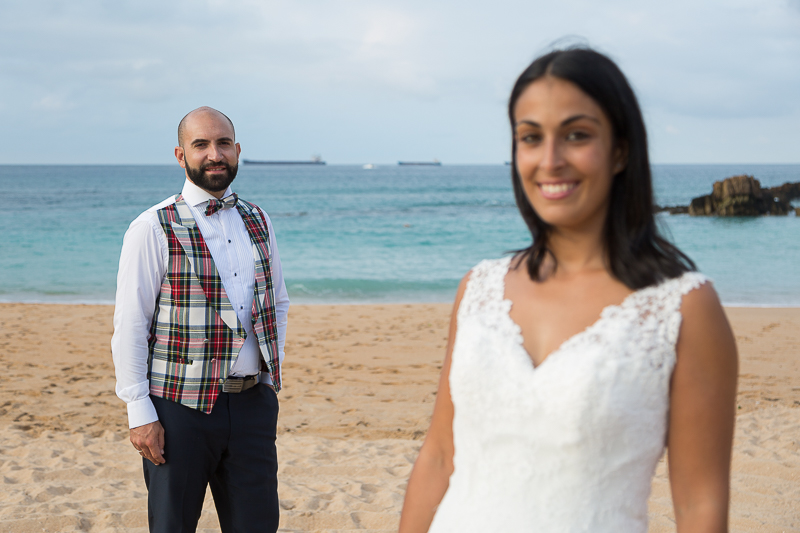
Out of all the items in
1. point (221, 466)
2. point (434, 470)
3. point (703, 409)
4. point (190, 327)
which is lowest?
point (221, 466)

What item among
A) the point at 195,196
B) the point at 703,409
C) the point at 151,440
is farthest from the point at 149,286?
the point at 703,409

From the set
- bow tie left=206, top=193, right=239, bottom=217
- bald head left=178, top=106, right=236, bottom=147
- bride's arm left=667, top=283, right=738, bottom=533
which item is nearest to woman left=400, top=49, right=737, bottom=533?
bride's arm left=667, top=283, right=738, bottom=533

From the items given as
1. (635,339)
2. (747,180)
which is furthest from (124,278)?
(747,180)

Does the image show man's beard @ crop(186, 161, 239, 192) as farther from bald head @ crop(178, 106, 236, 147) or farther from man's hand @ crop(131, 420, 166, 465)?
man's hand @ crop(131, 420, 166, 465)

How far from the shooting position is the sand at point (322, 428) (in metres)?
4.27

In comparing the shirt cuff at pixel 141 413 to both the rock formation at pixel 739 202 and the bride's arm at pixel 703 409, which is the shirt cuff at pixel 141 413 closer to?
the bride's arm at pixel 703 409

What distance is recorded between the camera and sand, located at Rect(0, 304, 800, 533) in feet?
14.0

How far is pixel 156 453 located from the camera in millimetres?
2859

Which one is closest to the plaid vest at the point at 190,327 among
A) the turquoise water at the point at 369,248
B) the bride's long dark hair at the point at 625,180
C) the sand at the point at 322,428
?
the sand at the point at 322,428

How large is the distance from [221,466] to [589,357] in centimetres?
227

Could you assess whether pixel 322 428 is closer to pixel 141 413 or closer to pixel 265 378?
Answer: pixel 265 378

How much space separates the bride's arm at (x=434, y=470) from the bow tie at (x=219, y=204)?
1.84 m

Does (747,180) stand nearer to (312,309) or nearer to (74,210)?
(312,309)

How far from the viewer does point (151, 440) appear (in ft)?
9.33
